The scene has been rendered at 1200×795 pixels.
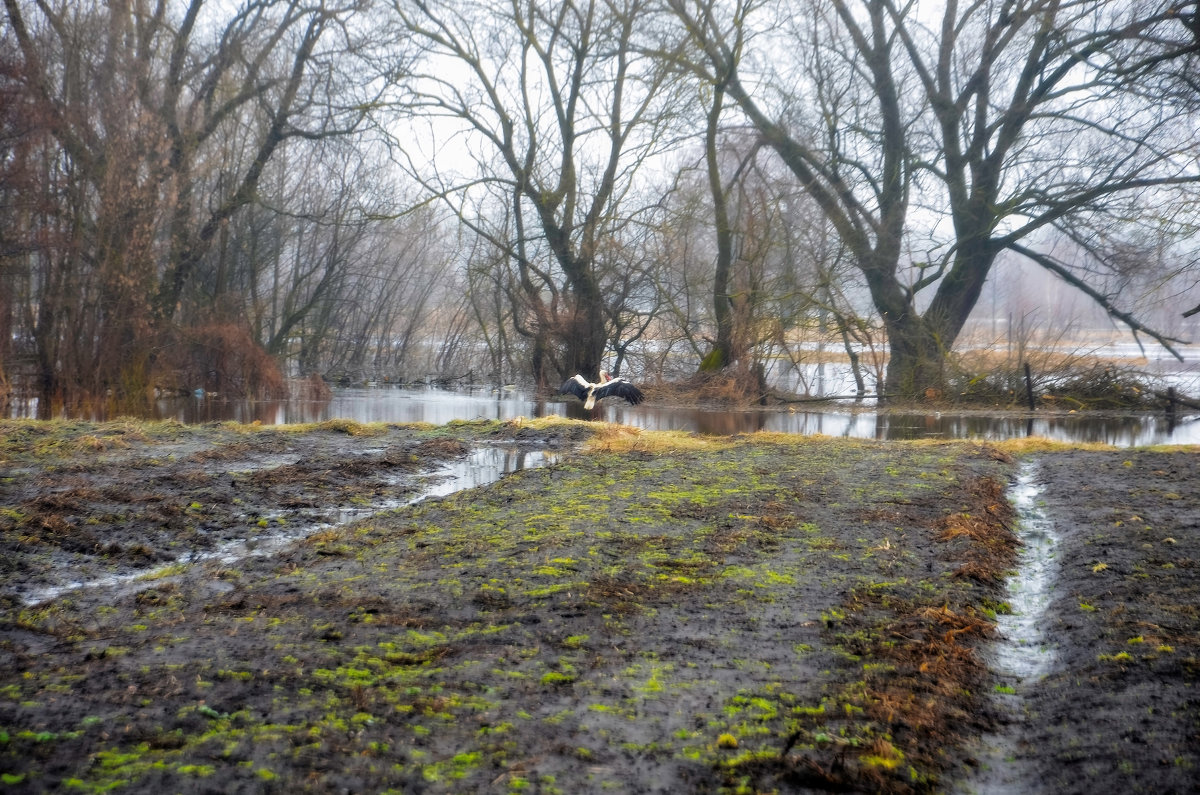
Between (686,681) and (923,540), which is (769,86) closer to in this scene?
(923,540)

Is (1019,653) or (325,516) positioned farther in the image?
(325,516)

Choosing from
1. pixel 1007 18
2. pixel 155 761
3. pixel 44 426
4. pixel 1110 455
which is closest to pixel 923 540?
pixel 155 761

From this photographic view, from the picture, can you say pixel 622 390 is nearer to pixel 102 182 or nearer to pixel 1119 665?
pixel 102 182

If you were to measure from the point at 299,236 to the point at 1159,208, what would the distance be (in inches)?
1019

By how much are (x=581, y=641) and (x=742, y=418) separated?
1875cm

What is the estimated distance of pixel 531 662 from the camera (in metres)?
3.94

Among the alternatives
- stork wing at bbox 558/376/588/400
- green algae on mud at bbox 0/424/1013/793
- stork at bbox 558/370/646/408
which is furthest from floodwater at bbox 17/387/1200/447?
green algae on mud at bbox 0/424/1013/793

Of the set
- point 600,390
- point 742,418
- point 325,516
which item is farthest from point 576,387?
point 325,516

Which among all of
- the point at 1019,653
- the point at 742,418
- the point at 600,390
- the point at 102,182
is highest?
the point at 102,182

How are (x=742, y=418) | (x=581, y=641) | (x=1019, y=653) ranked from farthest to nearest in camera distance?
(x=742, y=418) → (x=1019, y=653) → (x=581, y=641)

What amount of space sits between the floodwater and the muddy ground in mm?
10126

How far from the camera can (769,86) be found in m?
25.5

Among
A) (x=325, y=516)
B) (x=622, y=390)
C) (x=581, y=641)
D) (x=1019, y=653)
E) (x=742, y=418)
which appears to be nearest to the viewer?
(x=581, y=641)

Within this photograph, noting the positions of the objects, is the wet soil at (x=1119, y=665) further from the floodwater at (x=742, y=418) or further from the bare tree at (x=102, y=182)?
the bare tree at (x=102, y=182)
